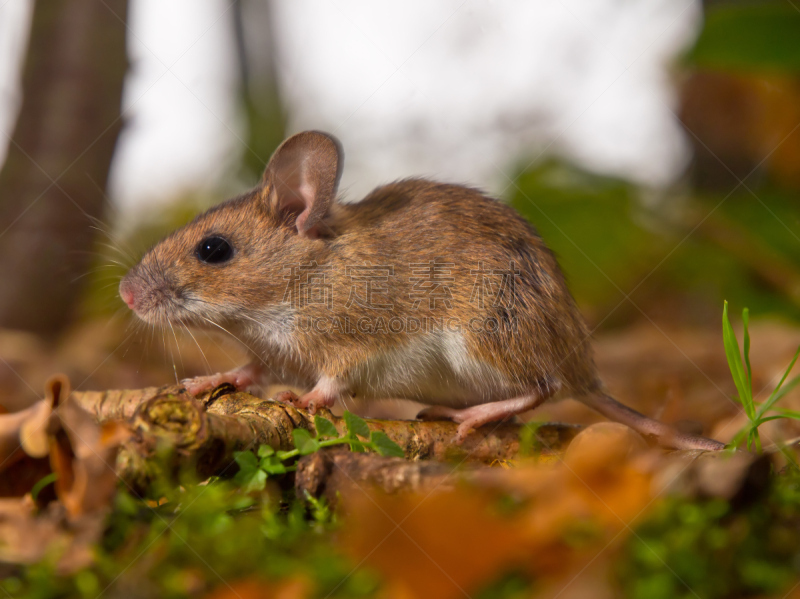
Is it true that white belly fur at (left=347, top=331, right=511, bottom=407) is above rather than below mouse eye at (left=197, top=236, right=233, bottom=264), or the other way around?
below

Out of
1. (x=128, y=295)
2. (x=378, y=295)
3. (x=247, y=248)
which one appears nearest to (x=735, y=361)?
(x=378, y=295)

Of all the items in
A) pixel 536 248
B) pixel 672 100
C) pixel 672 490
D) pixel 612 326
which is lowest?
pixel 612 326

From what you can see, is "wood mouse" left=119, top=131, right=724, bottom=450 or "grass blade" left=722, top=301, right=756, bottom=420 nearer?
"grass blade" left=722, top=301, right=756, bottom=420

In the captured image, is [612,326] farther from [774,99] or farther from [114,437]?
[114,437]

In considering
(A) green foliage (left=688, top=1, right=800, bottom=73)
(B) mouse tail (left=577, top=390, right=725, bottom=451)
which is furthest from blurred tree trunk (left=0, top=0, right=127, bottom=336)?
(A) green foliage (left=688, top=1, right=800, bottom=73)

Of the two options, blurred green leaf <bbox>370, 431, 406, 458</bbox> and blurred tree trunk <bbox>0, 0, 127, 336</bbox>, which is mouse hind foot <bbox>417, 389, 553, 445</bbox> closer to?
blurred green leaf <bbox>370, 431, 406, 458</bbox>

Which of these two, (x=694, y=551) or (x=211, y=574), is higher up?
(x=211, y=574)

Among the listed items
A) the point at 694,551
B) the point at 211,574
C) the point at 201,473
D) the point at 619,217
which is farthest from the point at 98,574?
the point at 619,217
